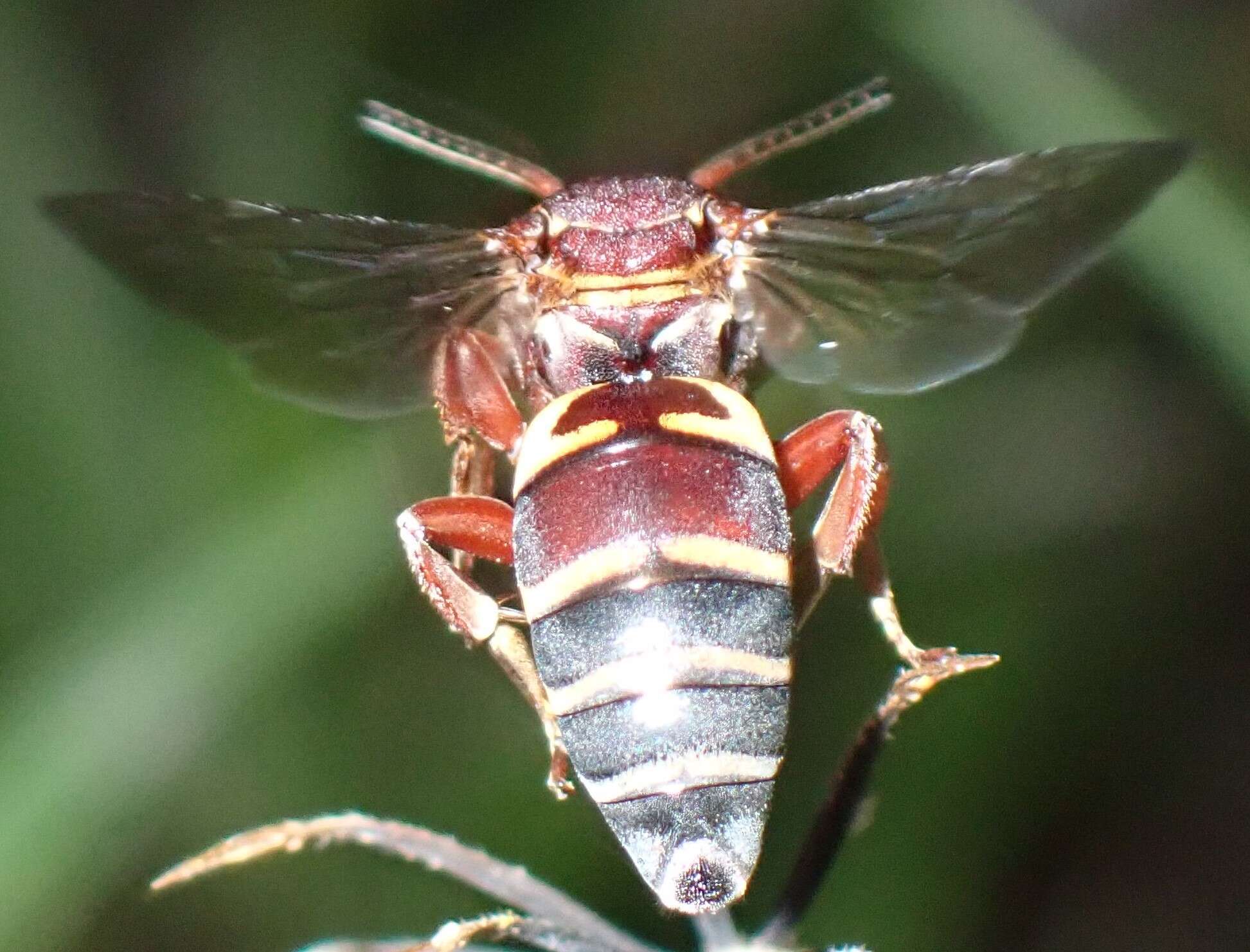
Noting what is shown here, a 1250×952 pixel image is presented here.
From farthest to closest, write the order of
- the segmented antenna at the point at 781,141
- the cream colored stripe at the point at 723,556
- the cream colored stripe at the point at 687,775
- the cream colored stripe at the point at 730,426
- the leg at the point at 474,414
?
the segmented antenna at the point at 781,141 < the leg at the point at 474,414 < the cream colored stripe at the point at 730,426 < the cream colored stripe at the point at 723,556 < the cream colored stripe at the point at 687,775

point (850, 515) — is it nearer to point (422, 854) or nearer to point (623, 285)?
point (623, 285)

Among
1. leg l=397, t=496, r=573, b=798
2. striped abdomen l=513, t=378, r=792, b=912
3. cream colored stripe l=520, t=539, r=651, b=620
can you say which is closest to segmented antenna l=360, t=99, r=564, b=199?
leg l=397, t=496, r=573, b=798

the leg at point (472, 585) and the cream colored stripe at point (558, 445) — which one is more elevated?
the cream colored stripe at point (558, 445)

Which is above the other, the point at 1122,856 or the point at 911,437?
the point at 911,437

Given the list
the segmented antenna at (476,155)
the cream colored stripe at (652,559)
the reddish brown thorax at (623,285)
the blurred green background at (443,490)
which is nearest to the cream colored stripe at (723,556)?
the cream colored stripe at (652,559)

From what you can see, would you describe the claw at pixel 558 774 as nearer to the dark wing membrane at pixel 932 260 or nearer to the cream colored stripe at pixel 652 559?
the cream colored stripe at pixel 652 559

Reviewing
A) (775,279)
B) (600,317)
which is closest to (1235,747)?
(775,279)

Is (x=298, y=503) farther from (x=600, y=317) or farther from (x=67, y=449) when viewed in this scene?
(x=600, y=317)
